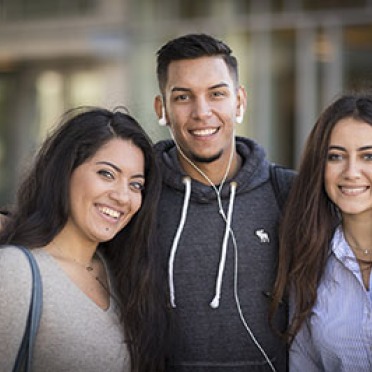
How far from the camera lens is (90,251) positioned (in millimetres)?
3607

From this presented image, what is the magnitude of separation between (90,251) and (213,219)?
0.71 meters

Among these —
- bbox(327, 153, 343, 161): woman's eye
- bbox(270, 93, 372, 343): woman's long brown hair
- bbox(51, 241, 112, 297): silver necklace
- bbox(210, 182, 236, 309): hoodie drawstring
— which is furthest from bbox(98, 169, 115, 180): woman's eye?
bbox(327, 153, 343, 161): woman's eye

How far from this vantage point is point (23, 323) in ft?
10.0

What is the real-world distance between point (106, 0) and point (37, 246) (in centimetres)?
872

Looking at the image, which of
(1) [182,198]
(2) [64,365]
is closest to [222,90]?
(1) [182,198]

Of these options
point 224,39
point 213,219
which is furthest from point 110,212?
point 224,39

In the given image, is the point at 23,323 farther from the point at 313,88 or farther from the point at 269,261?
the point at 313,88

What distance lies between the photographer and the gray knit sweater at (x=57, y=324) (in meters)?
3.05

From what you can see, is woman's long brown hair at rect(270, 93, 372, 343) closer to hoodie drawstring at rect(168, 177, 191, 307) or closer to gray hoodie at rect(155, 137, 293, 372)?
gray hoodie at rect(155, 137, 293, 372)

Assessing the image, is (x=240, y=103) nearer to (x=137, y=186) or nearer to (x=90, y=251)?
(x=137, y=186)

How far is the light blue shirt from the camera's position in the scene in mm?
3592

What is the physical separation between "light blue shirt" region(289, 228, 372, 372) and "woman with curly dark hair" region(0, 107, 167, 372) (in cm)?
68

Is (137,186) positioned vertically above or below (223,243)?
above

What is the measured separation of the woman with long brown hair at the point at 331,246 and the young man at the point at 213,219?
0.42ft
